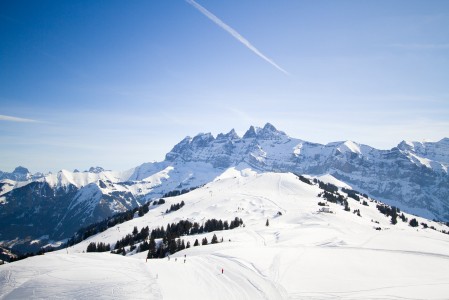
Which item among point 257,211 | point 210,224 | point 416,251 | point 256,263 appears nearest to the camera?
point 256,263

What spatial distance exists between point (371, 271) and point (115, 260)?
1572 inches

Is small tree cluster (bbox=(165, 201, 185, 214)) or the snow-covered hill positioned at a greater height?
the snow-covered hill

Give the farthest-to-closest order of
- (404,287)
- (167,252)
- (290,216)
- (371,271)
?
(290,216)
(167,252)
(371,271)
(404,287)

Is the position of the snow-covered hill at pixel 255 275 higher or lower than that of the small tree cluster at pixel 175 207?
higher

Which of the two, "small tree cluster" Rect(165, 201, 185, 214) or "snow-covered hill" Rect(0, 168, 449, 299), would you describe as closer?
"snow-covered hill" Rect(0, 168, 449, 299)

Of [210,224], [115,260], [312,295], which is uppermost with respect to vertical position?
[312,295]

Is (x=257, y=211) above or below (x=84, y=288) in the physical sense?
below

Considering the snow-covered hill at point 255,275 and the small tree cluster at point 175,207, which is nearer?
the snow-covered hill at point 255,275

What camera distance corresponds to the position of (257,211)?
532 ft

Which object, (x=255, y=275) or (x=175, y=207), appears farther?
Result: (x=175, y=207)

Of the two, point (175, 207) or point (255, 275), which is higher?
point (255, 275)

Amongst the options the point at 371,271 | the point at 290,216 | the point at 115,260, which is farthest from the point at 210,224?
the point at 371,271

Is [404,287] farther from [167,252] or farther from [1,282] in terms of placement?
[167,252]

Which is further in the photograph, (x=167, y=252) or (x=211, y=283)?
(x=167, y=252)
